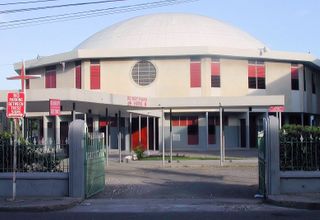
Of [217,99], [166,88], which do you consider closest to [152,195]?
[217,99]

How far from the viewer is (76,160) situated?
15250 millimetres

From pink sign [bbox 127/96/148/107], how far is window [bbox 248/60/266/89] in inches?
840

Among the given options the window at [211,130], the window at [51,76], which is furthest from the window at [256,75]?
the window at [51,76]

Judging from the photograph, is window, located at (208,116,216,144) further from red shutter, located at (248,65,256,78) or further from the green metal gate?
the green metal gate

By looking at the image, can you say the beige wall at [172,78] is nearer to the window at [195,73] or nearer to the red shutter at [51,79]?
the window at [195,73]

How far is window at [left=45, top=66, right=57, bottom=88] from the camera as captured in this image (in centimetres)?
5275

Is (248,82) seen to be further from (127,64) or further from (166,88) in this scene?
(127,64)

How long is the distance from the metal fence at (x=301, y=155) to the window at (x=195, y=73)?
33091mm

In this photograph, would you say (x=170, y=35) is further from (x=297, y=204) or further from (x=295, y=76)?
(x=297, y=204)

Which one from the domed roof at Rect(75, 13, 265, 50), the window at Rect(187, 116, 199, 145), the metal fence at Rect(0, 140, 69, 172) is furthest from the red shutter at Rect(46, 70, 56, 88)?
the metal fence at Rect(0, 140, 69, 172)

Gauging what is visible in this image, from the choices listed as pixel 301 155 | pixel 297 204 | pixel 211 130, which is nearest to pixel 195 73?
pixel 211 130

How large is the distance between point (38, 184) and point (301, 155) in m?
7.35

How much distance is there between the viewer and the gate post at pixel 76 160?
1522cm

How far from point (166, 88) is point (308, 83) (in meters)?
14.9
